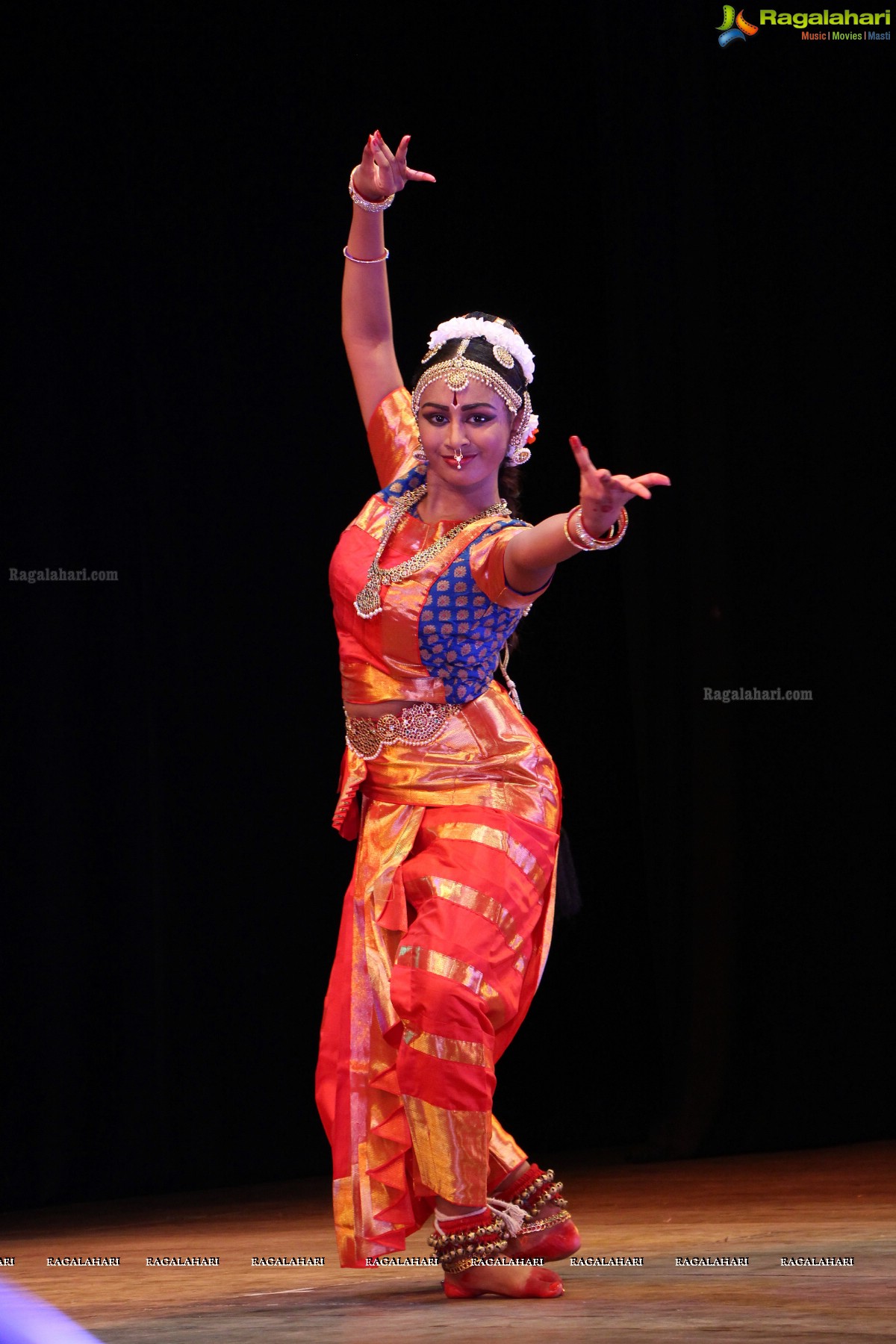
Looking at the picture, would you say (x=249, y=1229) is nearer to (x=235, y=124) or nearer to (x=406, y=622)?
(x=406, y=622)

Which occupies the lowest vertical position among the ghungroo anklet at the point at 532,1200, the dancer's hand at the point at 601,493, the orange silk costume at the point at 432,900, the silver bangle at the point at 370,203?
the ghungroo anklet at the point at 532,1200

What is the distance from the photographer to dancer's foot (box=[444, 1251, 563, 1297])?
7.01 ft

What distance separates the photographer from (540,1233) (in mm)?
2336

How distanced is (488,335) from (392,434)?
0.82ft

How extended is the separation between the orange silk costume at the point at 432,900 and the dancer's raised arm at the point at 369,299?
32 centimetres

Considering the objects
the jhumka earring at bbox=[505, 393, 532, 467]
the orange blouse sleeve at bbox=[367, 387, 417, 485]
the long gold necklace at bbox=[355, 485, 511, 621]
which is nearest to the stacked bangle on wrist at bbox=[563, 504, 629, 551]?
the long gold necklace at bbox=[355, 485, 511, 621]

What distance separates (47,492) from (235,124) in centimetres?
98

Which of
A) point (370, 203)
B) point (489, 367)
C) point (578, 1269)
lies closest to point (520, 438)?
point (489, 367)

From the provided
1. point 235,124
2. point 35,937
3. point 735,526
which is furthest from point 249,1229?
point 235,124

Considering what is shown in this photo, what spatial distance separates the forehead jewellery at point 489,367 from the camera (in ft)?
7.91

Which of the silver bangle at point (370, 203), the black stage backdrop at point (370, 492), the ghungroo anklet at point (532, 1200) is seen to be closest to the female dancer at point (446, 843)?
the ghungroo anklet at point (532, 1200)

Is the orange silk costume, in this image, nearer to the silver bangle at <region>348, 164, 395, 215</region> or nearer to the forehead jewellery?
the forehead jewellery

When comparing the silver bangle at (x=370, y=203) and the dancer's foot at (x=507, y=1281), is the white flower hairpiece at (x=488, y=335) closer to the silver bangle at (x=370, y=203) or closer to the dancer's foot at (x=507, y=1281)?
the silver bangle at (x=370, y=203)

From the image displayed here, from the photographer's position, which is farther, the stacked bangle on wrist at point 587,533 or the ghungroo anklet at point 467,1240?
the ghungroo anklet at point 467,1240
